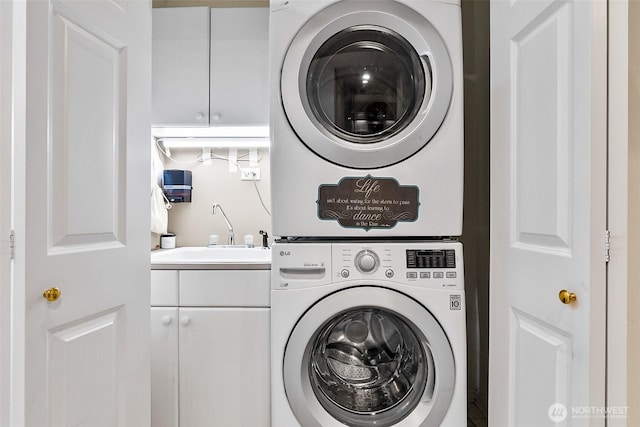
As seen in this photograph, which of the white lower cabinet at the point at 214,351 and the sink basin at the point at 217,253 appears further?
the sink basin at the point at 217,253

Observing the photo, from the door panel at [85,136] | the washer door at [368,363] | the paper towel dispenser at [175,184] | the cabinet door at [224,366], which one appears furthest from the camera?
the paper towel dispenser at [175,184]

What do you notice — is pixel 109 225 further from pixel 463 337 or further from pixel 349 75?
pixel 463 337

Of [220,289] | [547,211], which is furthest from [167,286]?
[547,211]

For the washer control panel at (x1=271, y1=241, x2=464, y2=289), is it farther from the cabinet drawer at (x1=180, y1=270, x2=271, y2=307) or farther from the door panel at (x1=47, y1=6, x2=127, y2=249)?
the door panel at (x1=47, y1=6, x2=127, y2=249)

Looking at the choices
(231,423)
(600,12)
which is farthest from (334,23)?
(231,423)

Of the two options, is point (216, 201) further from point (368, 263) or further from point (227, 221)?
point (368, 263)

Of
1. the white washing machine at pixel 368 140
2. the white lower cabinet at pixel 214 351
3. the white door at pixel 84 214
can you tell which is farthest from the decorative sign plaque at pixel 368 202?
the white door at pixel 84 214

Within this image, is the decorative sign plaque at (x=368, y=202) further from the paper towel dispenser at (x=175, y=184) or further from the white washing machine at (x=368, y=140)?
the paper towel dispenser at (x=175, y=184)

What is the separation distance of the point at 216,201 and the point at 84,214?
1.23m

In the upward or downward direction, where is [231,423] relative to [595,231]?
downward

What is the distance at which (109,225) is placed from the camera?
1.07 meters

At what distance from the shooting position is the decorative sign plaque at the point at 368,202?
→ 1.29 metres

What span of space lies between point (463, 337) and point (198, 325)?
0.99 metres

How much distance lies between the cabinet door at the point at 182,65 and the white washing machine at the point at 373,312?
1016mm
